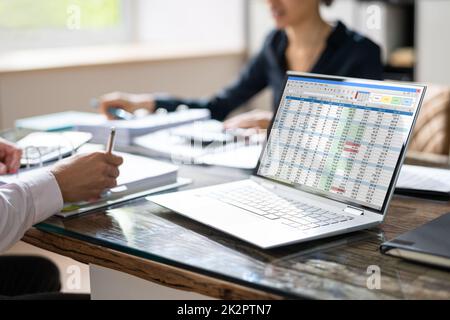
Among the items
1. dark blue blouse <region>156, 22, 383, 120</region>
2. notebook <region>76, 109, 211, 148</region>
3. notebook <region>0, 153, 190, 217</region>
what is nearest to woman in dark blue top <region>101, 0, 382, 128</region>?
dark blue blouse <region>156, 22, 383, 120</region>

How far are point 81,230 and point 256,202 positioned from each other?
1.04ft

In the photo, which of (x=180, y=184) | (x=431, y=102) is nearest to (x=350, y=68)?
(x=431, y=102)

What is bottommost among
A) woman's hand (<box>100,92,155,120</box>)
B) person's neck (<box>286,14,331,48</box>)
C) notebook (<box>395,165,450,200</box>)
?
notebook (<box>395,165,450,200</box>)

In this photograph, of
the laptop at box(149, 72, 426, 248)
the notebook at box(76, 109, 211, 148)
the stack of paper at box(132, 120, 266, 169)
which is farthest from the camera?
the notebook at box(76, 109, 211, 148)

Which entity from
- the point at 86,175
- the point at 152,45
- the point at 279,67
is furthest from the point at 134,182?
the point at 152,45

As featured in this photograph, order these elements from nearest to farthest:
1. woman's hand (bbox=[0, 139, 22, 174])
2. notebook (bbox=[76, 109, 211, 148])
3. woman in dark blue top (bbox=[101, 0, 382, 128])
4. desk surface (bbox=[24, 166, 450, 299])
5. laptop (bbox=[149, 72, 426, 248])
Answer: desk surface (bbox=[24, 166, 450, 299]), laptop (bbox=[149, 72, 426, 248]), woman's hand (bbox=[0, 139, 22, 174]), notebook (bbox=[76, 109, 211, 148]), woman in dark blue top (bbox=[101, 0, 382, 128])

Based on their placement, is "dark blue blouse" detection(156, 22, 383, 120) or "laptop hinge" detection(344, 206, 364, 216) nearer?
"laptop hinge" detection(344, 206, 364, 216)

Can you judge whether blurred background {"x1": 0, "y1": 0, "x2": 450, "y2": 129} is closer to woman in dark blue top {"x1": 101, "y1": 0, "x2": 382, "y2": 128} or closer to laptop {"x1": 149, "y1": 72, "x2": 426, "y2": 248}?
woman in dark blue top {"x1": 101, "y1": 0, "x2": 382, "y2": 128}

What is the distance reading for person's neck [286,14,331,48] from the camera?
2314 millimetres

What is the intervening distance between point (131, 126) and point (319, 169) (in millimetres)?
761

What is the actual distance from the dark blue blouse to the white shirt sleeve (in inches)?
35.1

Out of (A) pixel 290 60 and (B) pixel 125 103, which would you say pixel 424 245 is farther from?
(A) pixel 290 60

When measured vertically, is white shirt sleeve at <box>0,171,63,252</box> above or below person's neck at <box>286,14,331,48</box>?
below

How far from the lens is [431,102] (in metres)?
2.14
